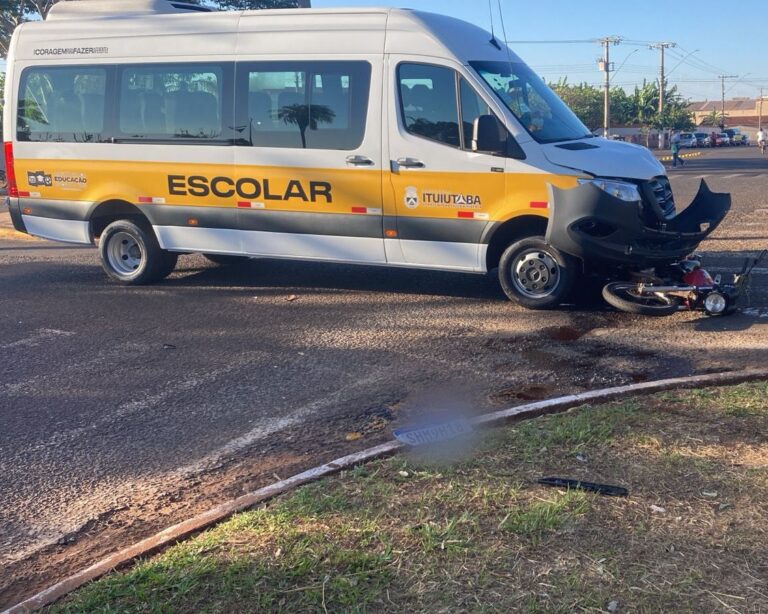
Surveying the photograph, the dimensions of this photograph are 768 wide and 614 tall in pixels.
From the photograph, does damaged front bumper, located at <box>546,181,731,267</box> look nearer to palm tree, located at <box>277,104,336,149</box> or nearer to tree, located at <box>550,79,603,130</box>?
palm tree, located at <box>277,104,336,149</box>

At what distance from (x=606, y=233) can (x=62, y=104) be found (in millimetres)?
6534

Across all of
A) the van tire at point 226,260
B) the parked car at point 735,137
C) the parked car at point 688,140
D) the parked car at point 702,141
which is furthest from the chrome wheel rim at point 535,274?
the parked car at point 735,137

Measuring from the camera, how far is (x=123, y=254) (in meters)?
10.8

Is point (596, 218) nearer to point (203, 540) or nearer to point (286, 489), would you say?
point (286, 489)

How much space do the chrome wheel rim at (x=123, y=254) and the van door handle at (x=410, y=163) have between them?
3603mm

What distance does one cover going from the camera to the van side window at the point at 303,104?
29.7 feet

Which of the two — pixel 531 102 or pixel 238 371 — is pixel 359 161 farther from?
pixel 238 371

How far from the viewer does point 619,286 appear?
26.8 ft

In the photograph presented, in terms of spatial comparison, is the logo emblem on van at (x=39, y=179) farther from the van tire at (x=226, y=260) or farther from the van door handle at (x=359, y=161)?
the van door handle at (x=359, y=161)

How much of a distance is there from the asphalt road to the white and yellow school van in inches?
26.1

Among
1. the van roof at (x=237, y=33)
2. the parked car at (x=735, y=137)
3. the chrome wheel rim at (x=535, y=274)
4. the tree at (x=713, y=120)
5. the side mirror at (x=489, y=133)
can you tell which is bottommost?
the chrome wheel rim at (x=535, y=274)

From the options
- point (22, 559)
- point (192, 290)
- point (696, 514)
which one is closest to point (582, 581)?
point (696, 514)

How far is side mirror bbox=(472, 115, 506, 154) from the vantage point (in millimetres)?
8352

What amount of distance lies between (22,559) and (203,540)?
2.98 ft
